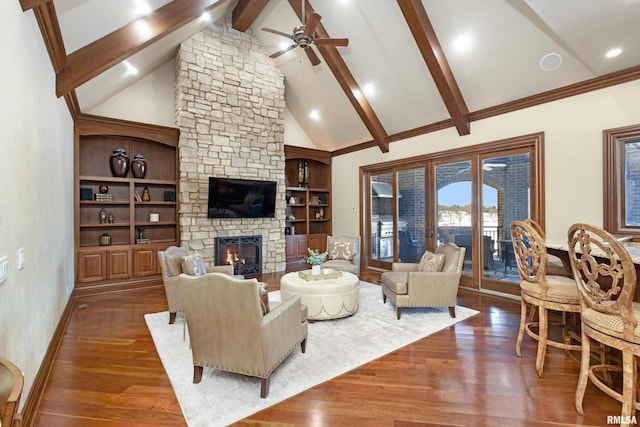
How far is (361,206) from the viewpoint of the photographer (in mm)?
7641

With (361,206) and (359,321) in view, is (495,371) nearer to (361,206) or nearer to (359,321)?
(359,321)

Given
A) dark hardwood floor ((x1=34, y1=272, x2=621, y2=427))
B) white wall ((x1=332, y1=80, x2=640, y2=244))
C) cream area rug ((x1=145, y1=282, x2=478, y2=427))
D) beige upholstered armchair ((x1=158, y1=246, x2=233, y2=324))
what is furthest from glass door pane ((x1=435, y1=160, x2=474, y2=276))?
beige upholstered armchair ((x1=158, y1=246, x2=233, y2=324))

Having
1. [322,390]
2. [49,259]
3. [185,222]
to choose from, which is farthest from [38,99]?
[185,222]

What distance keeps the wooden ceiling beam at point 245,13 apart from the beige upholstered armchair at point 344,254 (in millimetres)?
4591

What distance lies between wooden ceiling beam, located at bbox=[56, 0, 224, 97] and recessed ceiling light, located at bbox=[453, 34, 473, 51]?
354cm

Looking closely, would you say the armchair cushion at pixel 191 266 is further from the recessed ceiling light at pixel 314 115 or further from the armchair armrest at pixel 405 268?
the recessed ceiling light at pixel 314 115

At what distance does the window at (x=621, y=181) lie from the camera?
3779mm

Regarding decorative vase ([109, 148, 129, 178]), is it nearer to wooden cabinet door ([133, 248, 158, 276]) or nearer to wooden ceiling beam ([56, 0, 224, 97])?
wooden cabinet door ([133, 248, 158, 276])

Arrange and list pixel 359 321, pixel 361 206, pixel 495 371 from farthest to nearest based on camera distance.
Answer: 1. pixel 361 206
2. pixel 359 321
3. pixel 495 371

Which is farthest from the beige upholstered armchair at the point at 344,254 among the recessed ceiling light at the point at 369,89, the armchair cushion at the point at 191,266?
the recessed ceiling light at the point at 369,89

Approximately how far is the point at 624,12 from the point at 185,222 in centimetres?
681

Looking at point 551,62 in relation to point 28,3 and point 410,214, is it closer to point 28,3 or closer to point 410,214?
point 410,214

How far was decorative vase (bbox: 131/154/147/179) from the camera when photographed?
5.89 metres

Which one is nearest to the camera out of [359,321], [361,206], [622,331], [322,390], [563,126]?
[622,331]
